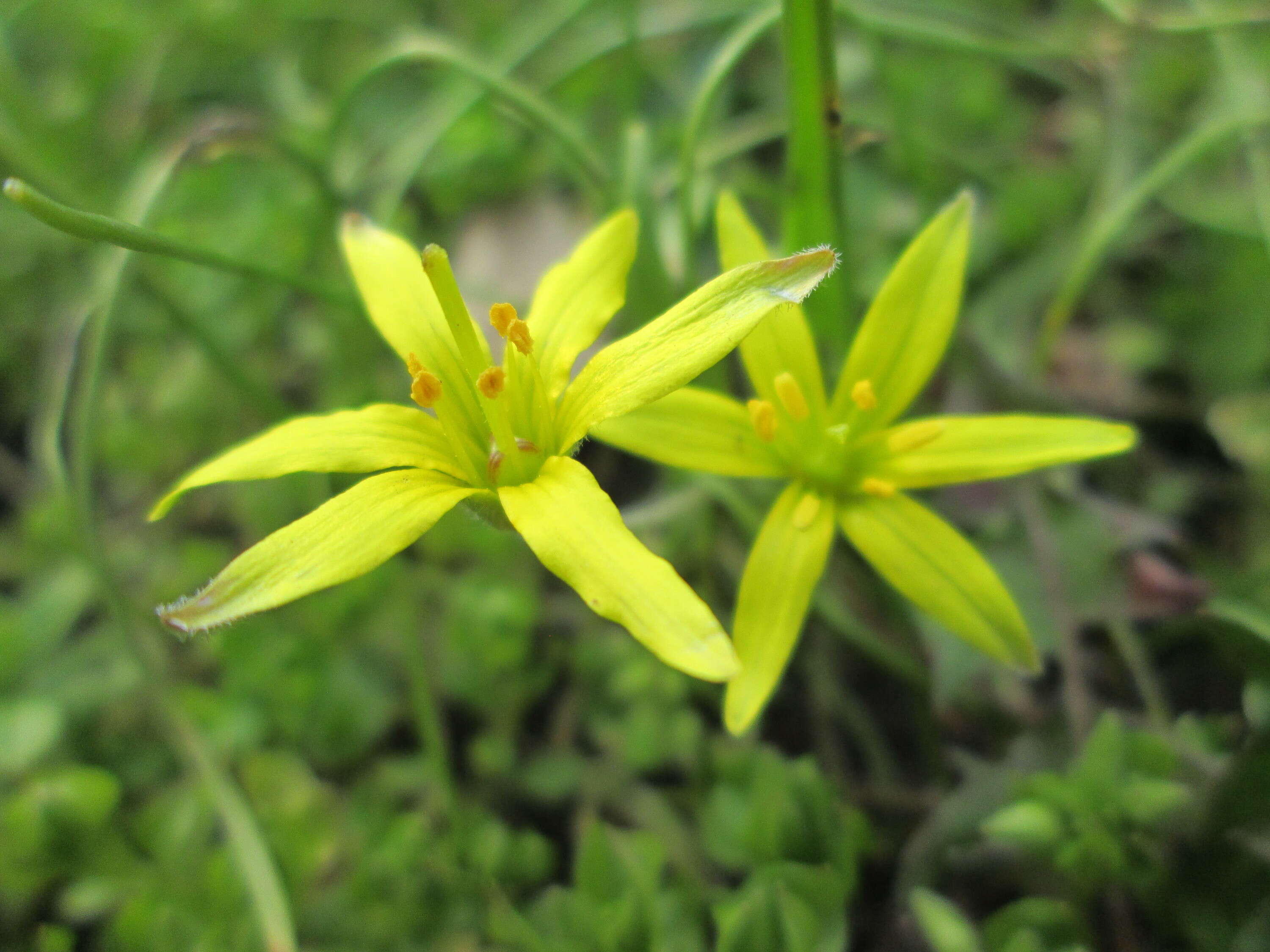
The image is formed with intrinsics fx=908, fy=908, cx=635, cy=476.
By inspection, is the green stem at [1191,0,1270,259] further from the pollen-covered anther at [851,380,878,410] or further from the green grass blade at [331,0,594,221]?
the green grass blade at [331,0,594,221]

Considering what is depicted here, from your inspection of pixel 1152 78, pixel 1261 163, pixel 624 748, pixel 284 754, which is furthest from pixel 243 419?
pixel 1152 78

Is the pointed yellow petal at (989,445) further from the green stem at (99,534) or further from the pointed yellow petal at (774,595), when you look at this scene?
the green stem at (99,534)

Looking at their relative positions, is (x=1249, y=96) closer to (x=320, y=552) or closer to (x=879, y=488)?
(x=879, y=488)

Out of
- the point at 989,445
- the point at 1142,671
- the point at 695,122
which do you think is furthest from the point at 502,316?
the point at 1142,671

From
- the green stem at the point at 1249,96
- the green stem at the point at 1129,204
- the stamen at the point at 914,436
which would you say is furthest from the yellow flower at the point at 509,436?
the green stem at the point at 1249,96

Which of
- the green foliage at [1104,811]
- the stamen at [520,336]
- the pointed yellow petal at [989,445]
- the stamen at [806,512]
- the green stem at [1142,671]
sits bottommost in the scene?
the green stem at [1142,671]

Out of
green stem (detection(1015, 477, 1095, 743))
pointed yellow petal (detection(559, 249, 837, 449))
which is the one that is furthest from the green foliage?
pointed yellow petal (detection(559, 249, 837, 449))
